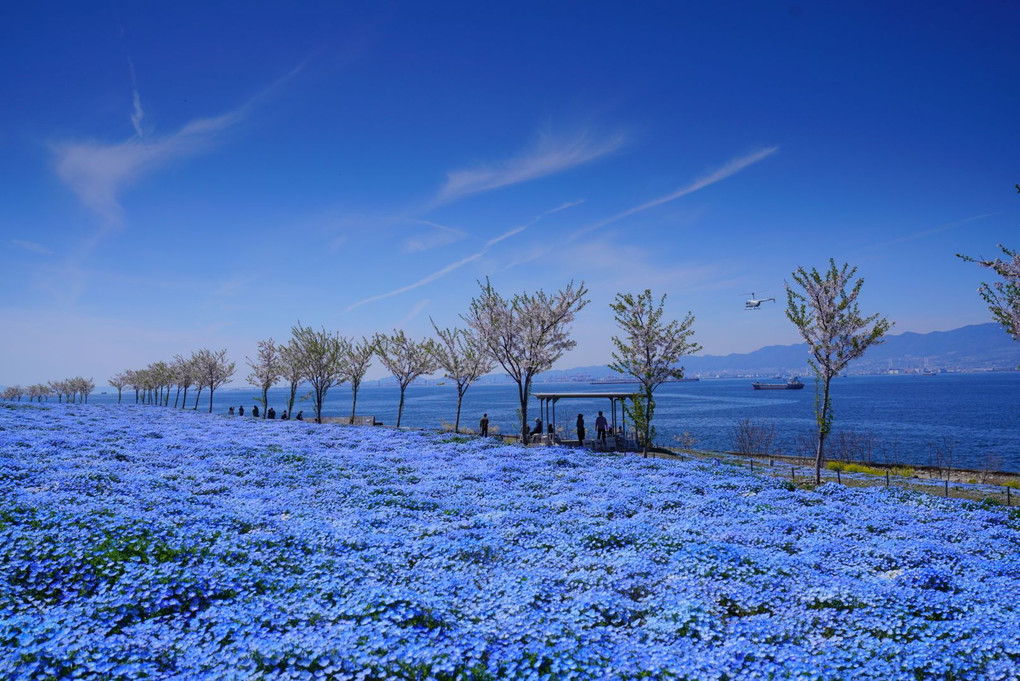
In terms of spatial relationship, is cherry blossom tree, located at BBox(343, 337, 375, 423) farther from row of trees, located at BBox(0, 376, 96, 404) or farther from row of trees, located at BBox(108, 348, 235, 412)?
row of trees, located at BBox(0, 376, 96, 404)

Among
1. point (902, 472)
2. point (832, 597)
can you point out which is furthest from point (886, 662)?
point (902, 472)

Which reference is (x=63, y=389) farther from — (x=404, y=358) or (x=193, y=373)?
(x=404, y=358)

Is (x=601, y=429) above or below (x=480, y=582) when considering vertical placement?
below

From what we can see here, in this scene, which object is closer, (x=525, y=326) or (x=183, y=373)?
(x=525, y=326)

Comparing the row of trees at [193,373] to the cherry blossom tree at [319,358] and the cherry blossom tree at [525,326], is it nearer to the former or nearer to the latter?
the cherry blossom tree at [319,358]

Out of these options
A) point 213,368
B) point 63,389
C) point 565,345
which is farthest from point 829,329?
point 63,389

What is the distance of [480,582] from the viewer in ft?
27.3

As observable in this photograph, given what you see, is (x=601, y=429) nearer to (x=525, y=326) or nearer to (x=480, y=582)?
(x=525, y=326)

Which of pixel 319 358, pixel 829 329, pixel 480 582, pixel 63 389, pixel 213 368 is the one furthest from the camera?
pixel 63 389

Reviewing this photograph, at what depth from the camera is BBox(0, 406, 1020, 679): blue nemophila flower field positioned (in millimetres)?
5789

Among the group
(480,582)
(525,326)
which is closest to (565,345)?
(525,326)

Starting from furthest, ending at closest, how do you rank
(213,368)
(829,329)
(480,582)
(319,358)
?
(213,368), (319,358), (829,329), (480,582)

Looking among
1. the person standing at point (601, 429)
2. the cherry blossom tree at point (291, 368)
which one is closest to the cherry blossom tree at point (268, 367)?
the cherry blossom tree at point (291, 368)

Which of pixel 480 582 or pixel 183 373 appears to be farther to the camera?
pixel 183 373
